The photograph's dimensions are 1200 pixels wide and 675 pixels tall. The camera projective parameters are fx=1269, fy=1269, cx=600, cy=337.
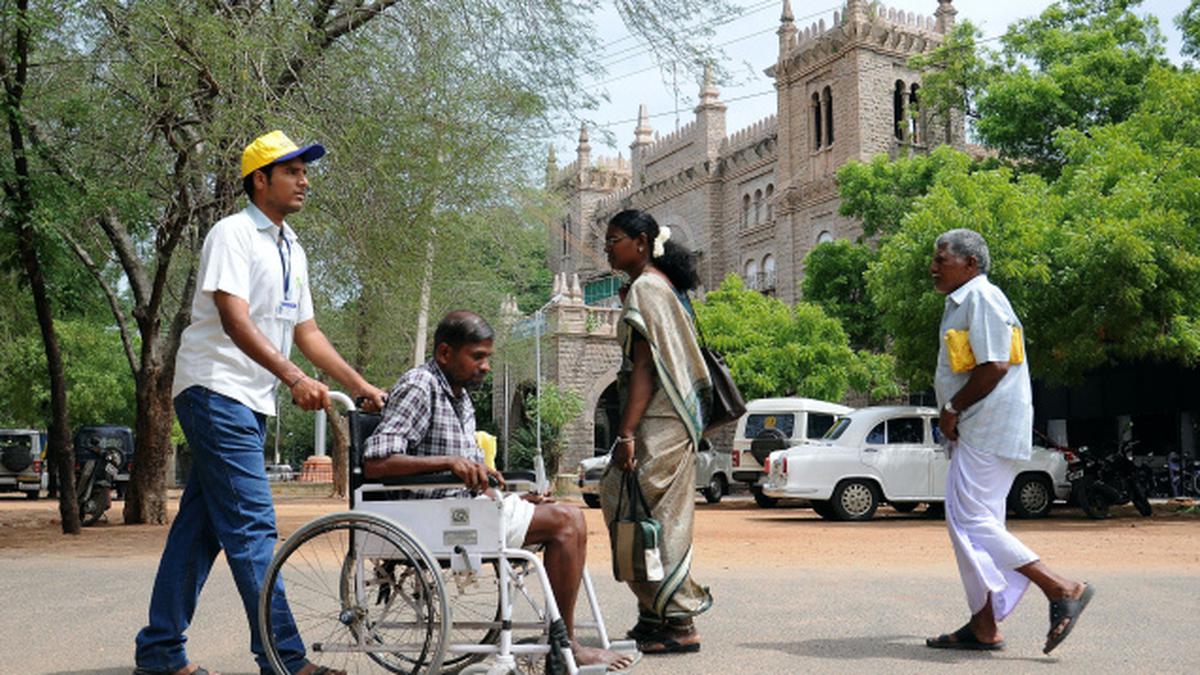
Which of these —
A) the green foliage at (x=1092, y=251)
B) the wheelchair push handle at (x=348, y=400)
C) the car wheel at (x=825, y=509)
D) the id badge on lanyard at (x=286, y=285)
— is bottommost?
the car wheel at (x=825, y=509)

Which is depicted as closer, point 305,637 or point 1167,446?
point 305,637

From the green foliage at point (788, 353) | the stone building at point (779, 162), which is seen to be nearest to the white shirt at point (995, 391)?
the green foliage at point (788, 353)

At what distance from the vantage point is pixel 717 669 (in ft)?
15.4

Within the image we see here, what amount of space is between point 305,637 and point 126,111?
6870 millimetres

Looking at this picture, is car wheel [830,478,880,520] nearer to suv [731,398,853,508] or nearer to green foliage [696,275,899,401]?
suv [731,398,853,508]

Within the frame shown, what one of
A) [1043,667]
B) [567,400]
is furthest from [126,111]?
[567,400]

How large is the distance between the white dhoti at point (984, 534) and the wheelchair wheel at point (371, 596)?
90.1 inches

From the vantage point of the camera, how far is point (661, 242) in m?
5.30

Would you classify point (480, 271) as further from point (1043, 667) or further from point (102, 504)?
point (1043, 667)

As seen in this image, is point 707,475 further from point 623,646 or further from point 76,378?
point 76,378

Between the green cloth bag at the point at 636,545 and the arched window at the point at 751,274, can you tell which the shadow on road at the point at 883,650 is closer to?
the green cloth bag at the point at 636,545

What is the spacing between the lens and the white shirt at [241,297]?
4.11 metres

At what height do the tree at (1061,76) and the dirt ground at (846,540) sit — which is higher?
the tree at (1061,76)

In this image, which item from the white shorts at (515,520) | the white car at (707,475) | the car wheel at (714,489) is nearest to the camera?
the white shorts at (515,520)
